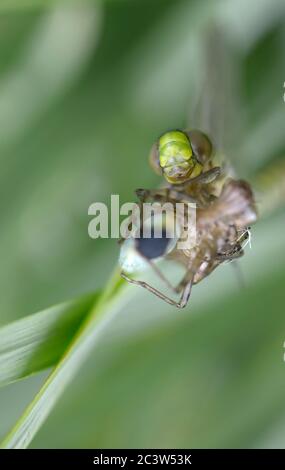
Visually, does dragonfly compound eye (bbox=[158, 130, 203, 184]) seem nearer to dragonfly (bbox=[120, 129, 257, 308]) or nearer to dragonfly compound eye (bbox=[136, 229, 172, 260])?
dragonfly (bbox=[120, 129, 257, 308])

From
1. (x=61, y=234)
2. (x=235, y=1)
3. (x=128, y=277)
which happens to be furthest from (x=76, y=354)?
(x=235, y=1)

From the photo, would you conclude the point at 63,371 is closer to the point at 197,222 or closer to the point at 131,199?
the point at 197,222

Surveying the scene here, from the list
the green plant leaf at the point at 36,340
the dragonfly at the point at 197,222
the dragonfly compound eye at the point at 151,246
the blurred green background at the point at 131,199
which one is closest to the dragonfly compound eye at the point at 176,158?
the dragonfly at the point at 197,222

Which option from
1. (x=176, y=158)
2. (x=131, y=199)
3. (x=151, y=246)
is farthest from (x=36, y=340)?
(x=131, y=199)

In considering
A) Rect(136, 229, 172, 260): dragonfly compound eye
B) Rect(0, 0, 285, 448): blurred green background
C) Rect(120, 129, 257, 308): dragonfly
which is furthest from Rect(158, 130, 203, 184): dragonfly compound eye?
Rect(0, 0, 285, 448): blurred green background

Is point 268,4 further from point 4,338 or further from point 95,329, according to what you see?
point 4,338
